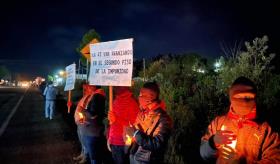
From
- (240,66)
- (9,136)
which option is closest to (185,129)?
(240,66)

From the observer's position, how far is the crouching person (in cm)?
442

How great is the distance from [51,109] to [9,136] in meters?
5.17

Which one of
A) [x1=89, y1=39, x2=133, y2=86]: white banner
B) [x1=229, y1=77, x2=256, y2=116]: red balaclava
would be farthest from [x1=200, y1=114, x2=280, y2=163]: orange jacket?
[x1=89, y1=39, x2=133, y2=86]: white banner

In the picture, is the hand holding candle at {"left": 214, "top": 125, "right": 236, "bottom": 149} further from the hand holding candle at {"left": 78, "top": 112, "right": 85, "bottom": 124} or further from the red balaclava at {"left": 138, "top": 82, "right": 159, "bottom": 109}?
the hand holding candle at {"left": 78, "top": 112, "right": 85, "bottom": 124}

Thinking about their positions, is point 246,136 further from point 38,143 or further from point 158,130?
point 38,143

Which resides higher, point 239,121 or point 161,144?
point 239,121

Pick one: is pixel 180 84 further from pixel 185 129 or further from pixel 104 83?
pixel 104 83

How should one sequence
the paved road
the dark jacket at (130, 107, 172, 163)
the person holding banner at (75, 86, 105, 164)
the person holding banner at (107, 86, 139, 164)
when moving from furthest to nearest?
the paved road, the person holding banner at (75, 86, 105, 164), the person holding banner at (107, 86, 139, 164), the dark jacket at (130, 107, 172, 163)

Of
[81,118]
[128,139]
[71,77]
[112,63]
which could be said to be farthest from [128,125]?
[71,77]

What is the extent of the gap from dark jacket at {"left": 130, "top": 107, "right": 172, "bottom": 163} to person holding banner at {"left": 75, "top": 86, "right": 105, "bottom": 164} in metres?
2.62

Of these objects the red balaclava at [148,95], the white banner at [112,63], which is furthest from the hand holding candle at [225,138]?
the white banner at [112,63]

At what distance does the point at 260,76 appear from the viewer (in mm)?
7895

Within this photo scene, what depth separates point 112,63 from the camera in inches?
255

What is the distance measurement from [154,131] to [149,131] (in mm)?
70
